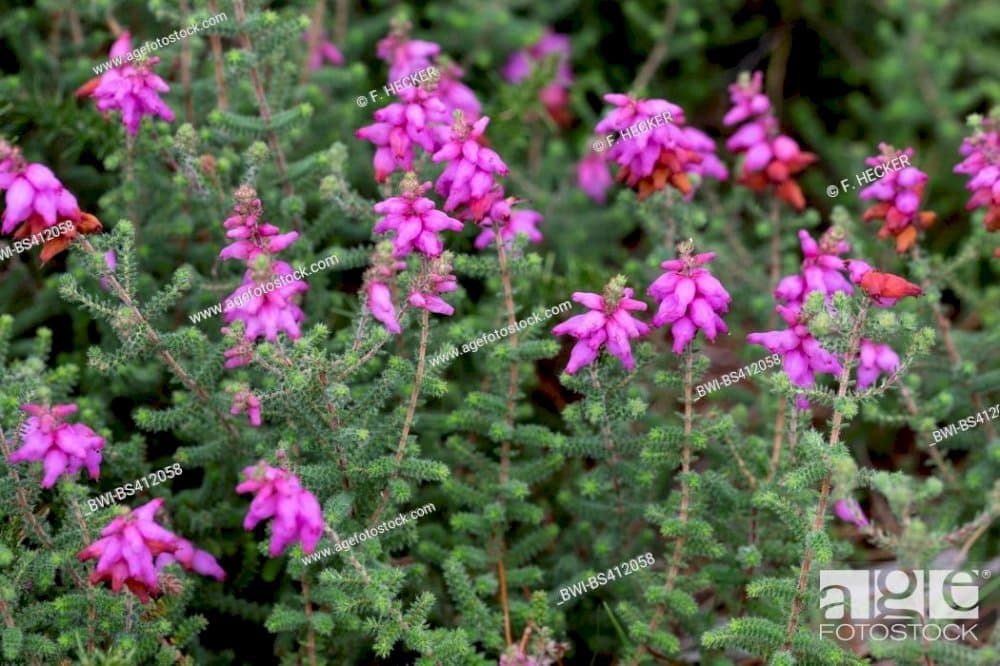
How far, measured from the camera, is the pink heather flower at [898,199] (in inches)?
154

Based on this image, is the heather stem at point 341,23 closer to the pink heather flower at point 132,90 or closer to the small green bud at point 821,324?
the pink heather flower at point 132,90

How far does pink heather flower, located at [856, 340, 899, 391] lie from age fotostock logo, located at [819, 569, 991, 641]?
68cm

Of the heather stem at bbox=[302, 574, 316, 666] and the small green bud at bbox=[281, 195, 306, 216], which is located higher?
the small green bud at bbox=[281, 195, 306, 216]

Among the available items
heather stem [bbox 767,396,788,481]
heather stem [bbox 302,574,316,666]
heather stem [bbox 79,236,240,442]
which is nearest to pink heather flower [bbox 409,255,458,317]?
heather stem [bbox 79,236,240,442]

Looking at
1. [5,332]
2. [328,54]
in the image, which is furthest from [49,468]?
[328,54]

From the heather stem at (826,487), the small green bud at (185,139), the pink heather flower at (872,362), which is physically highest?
the small green bud at (185,139)

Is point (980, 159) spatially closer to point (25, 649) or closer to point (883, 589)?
point (883, 589)

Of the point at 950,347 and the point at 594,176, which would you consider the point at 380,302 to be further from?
the point at 594,176

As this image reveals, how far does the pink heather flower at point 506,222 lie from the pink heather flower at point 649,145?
45cm

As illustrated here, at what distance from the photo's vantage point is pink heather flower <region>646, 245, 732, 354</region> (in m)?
3.30

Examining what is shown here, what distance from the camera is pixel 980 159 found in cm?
383

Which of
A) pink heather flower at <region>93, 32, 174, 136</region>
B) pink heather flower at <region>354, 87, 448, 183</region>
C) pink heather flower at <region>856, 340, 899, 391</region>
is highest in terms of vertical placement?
pink heather flower at <region>93, 32, 174, 136</region>

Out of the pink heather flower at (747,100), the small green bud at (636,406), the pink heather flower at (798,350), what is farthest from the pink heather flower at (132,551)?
the pink heather flower at (747,100)

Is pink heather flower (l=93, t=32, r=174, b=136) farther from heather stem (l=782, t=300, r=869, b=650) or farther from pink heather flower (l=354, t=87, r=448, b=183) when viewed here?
heather stem (l=782, t=300, r=869, b=650)
